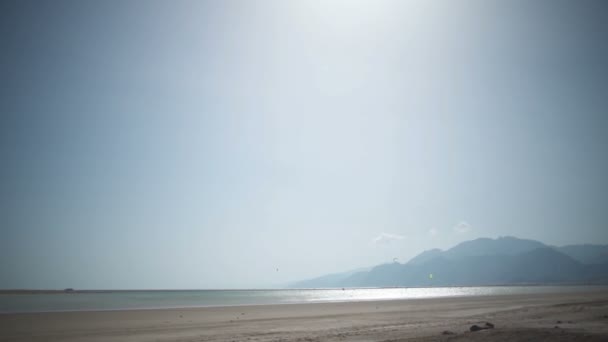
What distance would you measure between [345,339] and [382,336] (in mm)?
1709

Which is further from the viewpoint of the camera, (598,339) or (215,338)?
(215,338)

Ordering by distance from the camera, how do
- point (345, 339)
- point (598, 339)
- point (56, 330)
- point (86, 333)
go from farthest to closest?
point (56, 330) < point (86, 333) < point (345, 339) < point (598, 339)

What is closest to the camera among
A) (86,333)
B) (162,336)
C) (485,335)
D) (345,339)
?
(485,335)

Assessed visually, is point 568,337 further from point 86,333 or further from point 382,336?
point 86,333

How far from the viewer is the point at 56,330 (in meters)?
21.3

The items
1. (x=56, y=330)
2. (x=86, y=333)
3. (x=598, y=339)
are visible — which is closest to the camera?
(x=598, y=339)

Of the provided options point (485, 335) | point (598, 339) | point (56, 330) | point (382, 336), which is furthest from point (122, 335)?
point (598, 339)

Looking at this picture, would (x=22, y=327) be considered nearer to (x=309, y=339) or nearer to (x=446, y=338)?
(x=309, y=339)

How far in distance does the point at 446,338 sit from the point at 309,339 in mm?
5862

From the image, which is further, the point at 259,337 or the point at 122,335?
the point at 122,335

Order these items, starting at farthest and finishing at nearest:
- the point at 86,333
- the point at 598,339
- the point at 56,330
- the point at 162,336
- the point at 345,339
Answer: the point at 56,330 < the point at 86,333 < the point at 162,336 < the point at 345,339 < the point at 598,339

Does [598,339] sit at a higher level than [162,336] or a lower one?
higher

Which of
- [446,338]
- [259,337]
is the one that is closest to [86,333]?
[259,337]

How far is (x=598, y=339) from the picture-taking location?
11.2 meters
